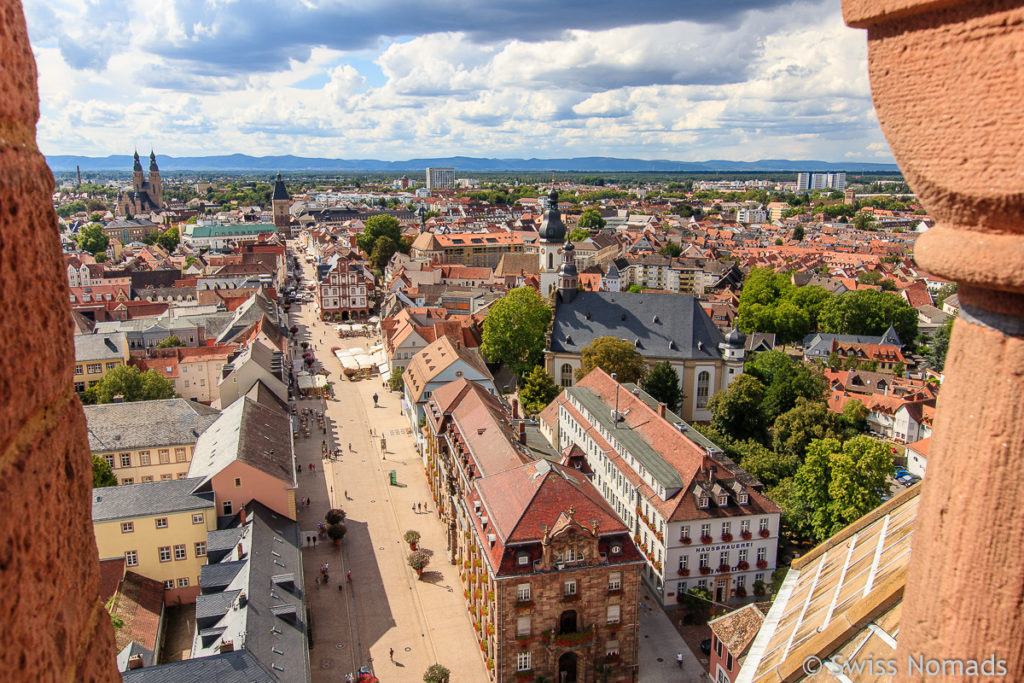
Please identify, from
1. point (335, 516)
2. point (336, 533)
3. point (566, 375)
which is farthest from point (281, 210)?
point (336, 533)

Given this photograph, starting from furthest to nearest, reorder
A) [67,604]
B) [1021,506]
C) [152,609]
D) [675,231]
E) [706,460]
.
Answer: [675,231]
[706,460]
[152,609]
[1021,506]
[67,604]

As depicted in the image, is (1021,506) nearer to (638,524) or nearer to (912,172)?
(912,172)

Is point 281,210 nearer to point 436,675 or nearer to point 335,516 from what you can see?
point 335,516

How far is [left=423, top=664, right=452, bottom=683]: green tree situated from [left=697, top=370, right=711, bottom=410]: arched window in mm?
33855

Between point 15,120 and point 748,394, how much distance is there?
4768cm

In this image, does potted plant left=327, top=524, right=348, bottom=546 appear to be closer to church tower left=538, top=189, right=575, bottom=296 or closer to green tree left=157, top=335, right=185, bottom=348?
green tree left=157, top=335, right=185, bottom=348

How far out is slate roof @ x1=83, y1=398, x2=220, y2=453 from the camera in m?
38.6

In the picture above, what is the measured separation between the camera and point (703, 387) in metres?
53.3

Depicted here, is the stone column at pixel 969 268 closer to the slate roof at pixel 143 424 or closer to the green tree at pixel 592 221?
the slate roof at pixel 143 424

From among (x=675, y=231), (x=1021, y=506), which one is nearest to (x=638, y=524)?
(x=1021, y=506)

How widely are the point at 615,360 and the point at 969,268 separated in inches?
1868

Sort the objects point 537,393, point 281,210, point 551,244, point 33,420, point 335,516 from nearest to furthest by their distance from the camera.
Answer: point 33,420
point 335,516
point 537,393
point 551,244
point 281,210

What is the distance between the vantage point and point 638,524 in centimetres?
3297

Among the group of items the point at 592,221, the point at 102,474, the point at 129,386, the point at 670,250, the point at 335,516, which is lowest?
the point at 335,516
